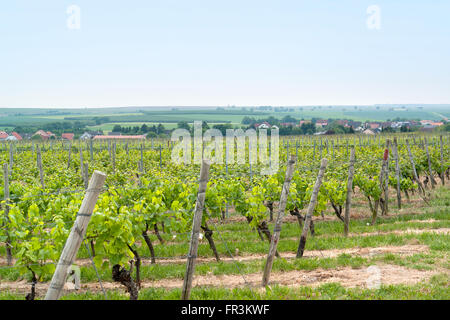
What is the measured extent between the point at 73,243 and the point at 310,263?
4.16m

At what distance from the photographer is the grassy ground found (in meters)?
5.45

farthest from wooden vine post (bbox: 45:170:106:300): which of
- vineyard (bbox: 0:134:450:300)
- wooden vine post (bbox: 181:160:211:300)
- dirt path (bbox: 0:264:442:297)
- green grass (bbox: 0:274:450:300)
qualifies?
dirt path (bbox: 0:264:442:297)

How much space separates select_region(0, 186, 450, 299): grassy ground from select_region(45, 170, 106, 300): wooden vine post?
189 cm

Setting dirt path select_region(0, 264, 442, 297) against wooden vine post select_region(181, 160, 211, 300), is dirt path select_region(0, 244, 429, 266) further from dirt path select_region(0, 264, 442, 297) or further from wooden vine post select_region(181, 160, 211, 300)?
wooden vine post select_region(181, 160, 211, 300)

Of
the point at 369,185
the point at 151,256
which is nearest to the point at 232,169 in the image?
the point at 369,185

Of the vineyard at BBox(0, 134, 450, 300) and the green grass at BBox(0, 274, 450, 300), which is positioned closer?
the vineyard at BBox(0, 134, 450, 300)

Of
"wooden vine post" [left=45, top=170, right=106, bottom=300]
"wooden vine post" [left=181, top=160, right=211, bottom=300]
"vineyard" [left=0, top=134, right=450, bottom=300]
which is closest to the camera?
"wooden vine post" [left=45, top=170, right=106, bottom=300]

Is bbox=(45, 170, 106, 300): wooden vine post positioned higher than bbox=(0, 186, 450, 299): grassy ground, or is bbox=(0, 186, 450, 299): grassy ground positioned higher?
bbox=(45, 170, 106, 300): wooden vine post

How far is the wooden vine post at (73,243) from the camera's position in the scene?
12.2 feet

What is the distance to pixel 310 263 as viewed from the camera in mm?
6902

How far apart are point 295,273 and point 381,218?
531 centimetres

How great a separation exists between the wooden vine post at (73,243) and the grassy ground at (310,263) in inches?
74.3

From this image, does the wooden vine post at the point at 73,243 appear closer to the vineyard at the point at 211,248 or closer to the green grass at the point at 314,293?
the vineyard at the point at 211,248
